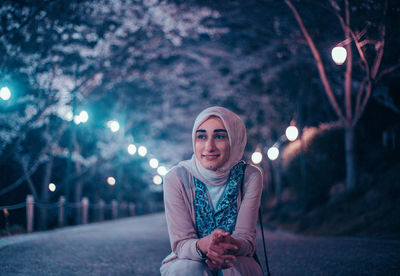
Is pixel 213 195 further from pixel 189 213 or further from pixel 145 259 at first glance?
pixel 145 259

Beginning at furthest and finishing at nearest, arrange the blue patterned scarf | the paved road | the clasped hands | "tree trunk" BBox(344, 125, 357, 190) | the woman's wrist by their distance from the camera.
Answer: "tree trunk" BBox(344, 125, 357, 190) → the paved road → the blue patterned scarf → the woman's wrist → the clasped hands

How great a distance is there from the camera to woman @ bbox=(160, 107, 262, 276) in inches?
112

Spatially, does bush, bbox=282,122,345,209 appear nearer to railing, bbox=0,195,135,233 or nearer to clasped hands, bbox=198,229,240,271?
railing, bbox=0,195,135,233

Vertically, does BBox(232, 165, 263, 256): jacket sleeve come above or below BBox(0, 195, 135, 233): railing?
above

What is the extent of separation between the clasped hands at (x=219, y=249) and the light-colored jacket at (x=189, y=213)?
0.54 ft

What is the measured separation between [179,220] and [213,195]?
336 millimetres

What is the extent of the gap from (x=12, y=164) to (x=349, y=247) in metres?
14.7

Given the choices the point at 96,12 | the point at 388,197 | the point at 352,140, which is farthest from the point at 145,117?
the point at 388,197

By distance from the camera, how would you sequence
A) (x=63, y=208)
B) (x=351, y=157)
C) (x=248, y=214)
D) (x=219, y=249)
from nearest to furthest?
(x=219, y=249) → (x=248, y=214) → (x=351, y=157) → (x=63, y=208)

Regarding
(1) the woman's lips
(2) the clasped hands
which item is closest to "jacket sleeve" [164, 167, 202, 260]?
(2) the clasped hands

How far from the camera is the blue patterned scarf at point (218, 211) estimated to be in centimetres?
297

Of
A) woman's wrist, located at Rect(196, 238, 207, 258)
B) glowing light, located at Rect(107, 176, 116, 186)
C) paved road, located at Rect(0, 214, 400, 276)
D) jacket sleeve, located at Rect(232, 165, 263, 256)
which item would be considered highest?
glowing light, located at Rect(107, 176, 116, 186)

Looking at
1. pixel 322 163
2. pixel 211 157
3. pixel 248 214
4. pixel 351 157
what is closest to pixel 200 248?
pixel 248 214

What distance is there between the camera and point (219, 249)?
254 cm
